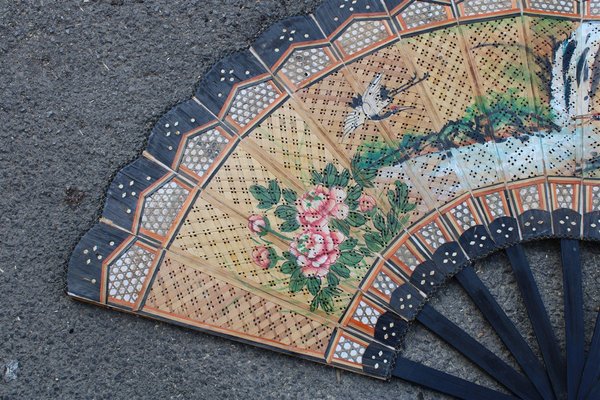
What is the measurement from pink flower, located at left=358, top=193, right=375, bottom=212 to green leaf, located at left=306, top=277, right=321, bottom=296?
0.29 m

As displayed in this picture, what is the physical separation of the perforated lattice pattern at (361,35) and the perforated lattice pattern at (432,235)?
69 centimetres

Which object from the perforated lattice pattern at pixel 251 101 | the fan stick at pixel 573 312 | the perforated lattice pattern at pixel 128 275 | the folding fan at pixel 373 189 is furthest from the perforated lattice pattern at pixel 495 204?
the perforated lattice pattern at pixel 128 275

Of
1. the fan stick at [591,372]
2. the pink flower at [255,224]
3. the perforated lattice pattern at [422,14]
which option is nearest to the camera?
the fan stick at [591,372]

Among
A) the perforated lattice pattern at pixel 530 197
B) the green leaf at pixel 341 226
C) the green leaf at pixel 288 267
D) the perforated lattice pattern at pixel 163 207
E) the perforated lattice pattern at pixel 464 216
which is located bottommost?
the perforated lattice pattern at pixel 163 207

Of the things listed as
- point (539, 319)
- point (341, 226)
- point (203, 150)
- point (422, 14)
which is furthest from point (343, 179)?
point (539, 319)

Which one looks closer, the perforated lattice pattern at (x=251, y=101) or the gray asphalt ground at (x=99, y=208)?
the gray asphalt ground at (x=99, y=208)

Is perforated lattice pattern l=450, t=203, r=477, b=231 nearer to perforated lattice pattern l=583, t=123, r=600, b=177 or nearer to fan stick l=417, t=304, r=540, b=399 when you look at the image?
fan stick l=417, t=304, r=540, b=399

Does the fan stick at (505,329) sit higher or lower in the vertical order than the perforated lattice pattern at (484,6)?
lower

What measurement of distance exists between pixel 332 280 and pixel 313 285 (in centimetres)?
7

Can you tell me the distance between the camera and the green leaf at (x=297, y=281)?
3.25m

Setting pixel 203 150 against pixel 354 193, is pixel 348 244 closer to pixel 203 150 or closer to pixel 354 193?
pixel 354 193

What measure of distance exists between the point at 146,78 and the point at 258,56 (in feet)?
1.34

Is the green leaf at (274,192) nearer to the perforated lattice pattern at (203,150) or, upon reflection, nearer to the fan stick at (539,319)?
the perforated lattice pattern at (203,150)

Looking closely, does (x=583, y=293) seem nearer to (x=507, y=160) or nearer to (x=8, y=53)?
(x=507, y=160)
